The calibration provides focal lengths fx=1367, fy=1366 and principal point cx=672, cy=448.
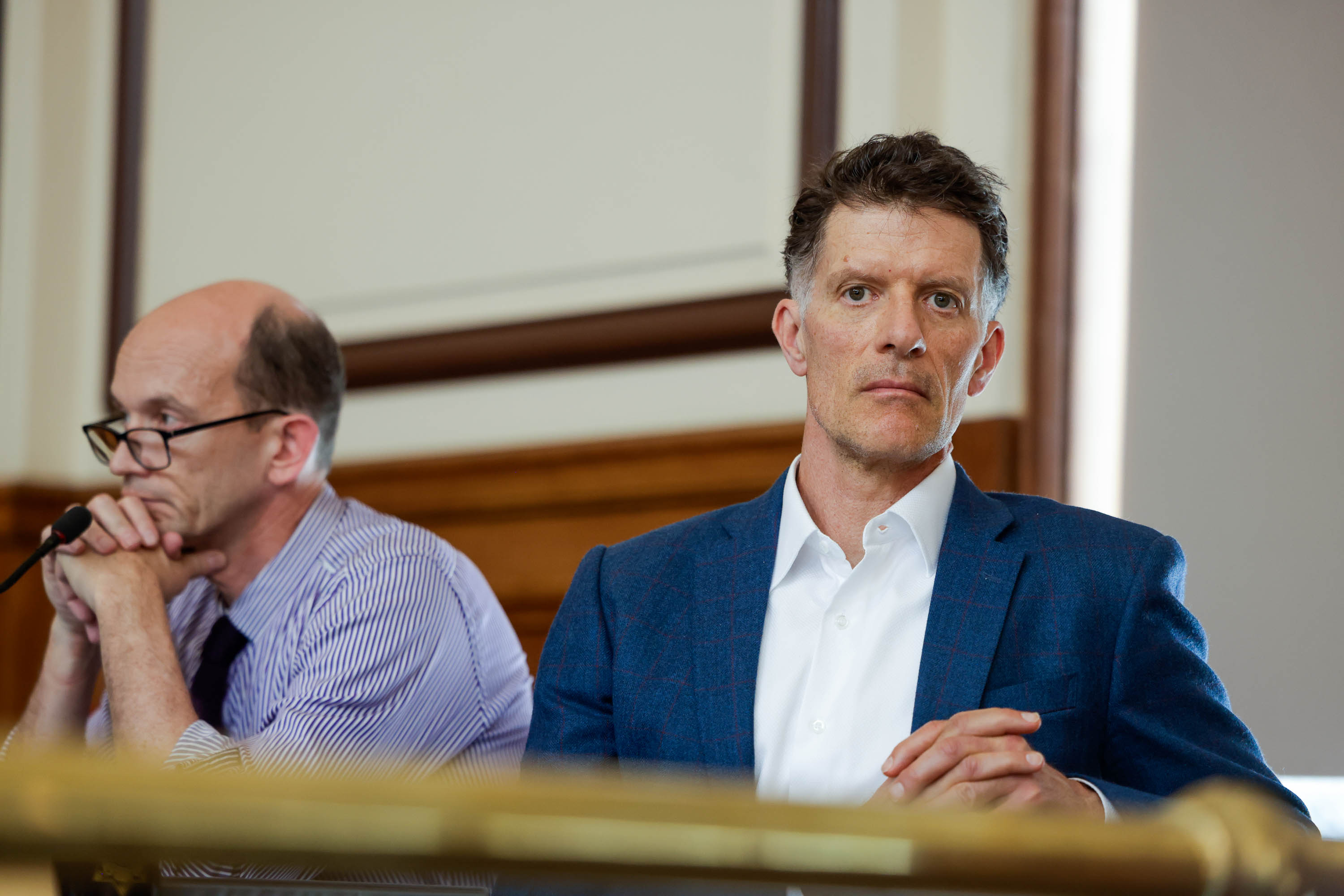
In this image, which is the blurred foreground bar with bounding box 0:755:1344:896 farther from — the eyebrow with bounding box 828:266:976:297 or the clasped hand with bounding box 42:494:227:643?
the clasped hand with bounding box 42:494:227:643

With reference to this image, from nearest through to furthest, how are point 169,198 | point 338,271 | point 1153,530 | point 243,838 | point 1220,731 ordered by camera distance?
1. point 243,838
2. point 1220,731
3. point 1153,530
4. point 338,271
5. point 169,198

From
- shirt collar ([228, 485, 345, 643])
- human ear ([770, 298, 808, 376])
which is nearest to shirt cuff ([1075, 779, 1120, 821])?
human ear ([770, 298, 808, 376])

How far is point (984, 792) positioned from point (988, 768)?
0.02 meters

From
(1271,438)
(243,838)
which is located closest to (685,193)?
(1271,438)

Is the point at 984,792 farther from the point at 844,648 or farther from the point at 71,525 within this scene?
the point at 71,525

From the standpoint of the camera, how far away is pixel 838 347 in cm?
137

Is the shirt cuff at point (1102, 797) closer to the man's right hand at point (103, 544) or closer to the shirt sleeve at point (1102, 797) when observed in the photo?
the shirt sleeve at point (1102, 797)

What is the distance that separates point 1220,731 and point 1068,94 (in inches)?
43.0

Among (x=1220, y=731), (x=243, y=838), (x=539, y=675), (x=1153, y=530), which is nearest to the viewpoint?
(x=243, y=838)

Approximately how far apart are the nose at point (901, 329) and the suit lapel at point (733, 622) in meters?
0.22

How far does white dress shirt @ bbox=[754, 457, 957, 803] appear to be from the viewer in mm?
1290

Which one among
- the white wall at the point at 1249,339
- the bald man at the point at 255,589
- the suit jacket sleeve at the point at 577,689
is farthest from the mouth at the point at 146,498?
the white wall at the point at 1249,339

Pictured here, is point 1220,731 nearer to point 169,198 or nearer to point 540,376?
point 540,376

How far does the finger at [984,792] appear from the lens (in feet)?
3.35
